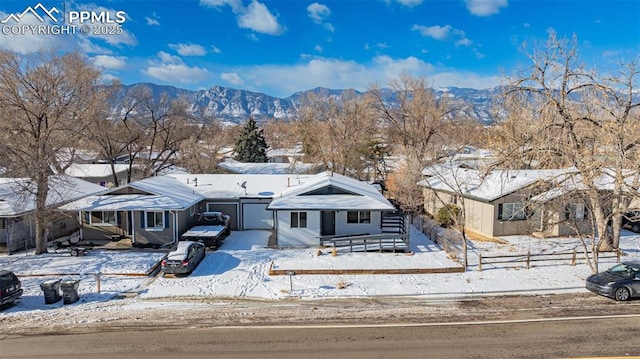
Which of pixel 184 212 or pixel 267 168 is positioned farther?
pixel 267 168

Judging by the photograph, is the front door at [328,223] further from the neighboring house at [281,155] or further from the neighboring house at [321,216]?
the neighboring house at [281,155]

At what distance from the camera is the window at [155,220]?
23.7 m

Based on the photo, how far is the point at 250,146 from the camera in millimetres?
57594

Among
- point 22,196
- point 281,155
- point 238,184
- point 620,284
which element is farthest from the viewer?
point 281,155

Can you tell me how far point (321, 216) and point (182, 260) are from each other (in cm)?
885

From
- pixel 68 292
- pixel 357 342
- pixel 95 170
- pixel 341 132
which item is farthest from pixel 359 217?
pixel 95 170

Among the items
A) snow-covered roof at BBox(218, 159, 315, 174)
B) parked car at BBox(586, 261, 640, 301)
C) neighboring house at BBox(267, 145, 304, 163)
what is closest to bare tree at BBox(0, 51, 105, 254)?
snow-covered roof at BBox(218, 159, 315, 174)

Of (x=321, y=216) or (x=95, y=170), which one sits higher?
(x=95, y=170)

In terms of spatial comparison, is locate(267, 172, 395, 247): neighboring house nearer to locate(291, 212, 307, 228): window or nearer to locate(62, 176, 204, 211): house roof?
locate(291, 212, 307, 228): window

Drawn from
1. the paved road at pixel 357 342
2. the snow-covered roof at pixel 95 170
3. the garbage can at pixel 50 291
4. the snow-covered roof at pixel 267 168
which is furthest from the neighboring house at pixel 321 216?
the snow-covered roof at pixel 95 170

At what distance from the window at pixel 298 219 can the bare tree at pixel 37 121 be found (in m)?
13.3

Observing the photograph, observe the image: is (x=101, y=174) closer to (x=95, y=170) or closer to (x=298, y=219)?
(x=95, y=170)

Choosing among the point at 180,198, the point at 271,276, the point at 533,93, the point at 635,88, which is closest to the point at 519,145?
the point at 533,93

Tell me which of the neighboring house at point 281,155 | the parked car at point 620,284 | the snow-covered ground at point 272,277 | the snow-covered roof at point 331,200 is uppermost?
the neighboring house at point 281,155
